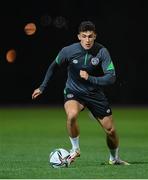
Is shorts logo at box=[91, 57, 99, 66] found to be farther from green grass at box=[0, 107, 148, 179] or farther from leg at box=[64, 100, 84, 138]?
green grass at box=[0, 107, 148, 179]

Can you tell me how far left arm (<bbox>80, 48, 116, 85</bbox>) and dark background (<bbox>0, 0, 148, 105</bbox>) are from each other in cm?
2449

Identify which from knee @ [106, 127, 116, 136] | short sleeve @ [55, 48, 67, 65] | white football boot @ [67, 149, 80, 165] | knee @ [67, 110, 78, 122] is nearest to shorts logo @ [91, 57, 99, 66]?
short sleeve @ [55, 48, 67, 65]

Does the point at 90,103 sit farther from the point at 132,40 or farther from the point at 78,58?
the point at 132,40

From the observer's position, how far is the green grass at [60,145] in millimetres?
11648

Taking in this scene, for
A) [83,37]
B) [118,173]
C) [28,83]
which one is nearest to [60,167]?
[118,173]

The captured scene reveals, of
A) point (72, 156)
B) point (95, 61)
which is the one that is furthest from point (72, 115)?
point (95, 61)

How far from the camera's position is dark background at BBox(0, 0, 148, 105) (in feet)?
123

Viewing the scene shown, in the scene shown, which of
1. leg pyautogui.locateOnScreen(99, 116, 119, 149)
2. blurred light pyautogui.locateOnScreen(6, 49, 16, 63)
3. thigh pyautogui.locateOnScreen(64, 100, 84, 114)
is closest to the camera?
thigh pyautogui.locateOnScreen(64, 100, 84, 114)

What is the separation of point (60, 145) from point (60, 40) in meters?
20.7

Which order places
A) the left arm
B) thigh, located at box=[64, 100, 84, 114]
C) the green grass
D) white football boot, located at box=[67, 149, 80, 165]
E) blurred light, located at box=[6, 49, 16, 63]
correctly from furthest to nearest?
blurred light, located at box=[6, 49, 16, 63] → thigh, located at box=[64, 100, 84, 114] → white football boot, located at box=[67, 149, 80, 165] → the left arm → the green grass

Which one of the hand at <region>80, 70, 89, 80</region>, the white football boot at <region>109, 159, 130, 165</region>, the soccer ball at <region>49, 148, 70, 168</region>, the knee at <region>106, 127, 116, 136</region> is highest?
the hand at <region>80, 70, 89, 80</region>

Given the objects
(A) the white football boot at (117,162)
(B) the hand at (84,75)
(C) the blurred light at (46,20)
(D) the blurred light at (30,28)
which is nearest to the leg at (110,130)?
(A) the white football boot at (117,162)

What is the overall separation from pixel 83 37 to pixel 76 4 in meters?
25.8

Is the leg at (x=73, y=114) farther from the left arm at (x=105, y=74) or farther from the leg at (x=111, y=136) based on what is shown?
the left arm at (x=105, y=74)
